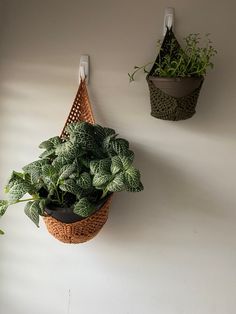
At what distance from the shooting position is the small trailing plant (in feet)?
3.43

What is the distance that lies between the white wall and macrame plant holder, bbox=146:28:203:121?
82 mm

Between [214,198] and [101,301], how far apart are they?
2.15 ft

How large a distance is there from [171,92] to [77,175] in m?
0.42

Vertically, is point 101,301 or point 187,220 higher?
point 187,220

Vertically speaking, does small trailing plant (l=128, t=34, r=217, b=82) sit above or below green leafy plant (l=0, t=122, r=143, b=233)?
above

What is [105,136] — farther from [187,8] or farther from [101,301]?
[101,301]

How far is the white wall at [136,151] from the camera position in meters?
1.18

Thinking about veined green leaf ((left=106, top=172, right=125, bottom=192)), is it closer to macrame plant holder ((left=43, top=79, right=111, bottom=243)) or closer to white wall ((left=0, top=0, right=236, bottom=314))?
macrame plant holder ((left=43, top=79, right=111, bottom=243))

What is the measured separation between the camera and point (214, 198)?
1.24m

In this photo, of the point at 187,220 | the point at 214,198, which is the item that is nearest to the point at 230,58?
the point at 214,198

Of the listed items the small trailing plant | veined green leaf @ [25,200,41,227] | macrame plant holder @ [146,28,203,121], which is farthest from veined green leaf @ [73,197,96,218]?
the small trailing plant

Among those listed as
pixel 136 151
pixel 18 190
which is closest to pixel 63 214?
pixel 18 190

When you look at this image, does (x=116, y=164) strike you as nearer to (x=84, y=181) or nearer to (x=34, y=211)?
(x=84, y=181)

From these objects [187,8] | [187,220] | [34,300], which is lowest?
[34,300]
